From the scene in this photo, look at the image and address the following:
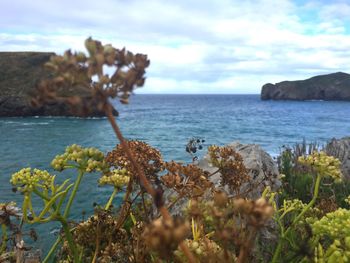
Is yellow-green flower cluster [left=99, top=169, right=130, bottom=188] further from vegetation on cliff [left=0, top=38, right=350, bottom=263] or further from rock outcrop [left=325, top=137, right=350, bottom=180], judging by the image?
rock outcrop [left=325, top=137, right=350, bottom=180]

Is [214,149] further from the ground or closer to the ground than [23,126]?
further from the ground

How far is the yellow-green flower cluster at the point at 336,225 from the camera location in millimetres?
1960

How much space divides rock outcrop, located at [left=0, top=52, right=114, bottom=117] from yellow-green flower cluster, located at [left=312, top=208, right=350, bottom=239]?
68314 millimetres

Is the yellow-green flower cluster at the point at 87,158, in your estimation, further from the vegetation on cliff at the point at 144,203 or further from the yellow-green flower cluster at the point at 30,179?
the yellow-green flower cluster at the point at 30,179

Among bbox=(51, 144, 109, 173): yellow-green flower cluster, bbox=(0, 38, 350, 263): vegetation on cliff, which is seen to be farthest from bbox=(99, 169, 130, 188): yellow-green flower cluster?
bbox=(51, 144, 109, 173): yellow-green flower cluster

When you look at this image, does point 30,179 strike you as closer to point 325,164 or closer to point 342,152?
point 325,164

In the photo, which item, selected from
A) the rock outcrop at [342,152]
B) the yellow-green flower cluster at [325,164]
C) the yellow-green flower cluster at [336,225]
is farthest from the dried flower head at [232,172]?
the rock outcrop at [342,152]

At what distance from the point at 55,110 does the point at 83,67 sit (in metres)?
85.6

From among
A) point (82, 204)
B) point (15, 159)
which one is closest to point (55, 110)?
point (15, 159)

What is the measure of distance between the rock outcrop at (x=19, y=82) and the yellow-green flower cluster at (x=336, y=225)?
68314 millimetres

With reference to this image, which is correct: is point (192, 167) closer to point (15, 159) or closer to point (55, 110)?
point (15, 159)

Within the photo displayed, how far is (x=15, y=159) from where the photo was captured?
34562 mm

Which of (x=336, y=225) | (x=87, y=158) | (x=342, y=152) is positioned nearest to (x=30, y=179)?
(x=87, y=158)

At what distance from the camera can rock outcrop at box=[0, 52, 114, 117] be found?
84125mm
